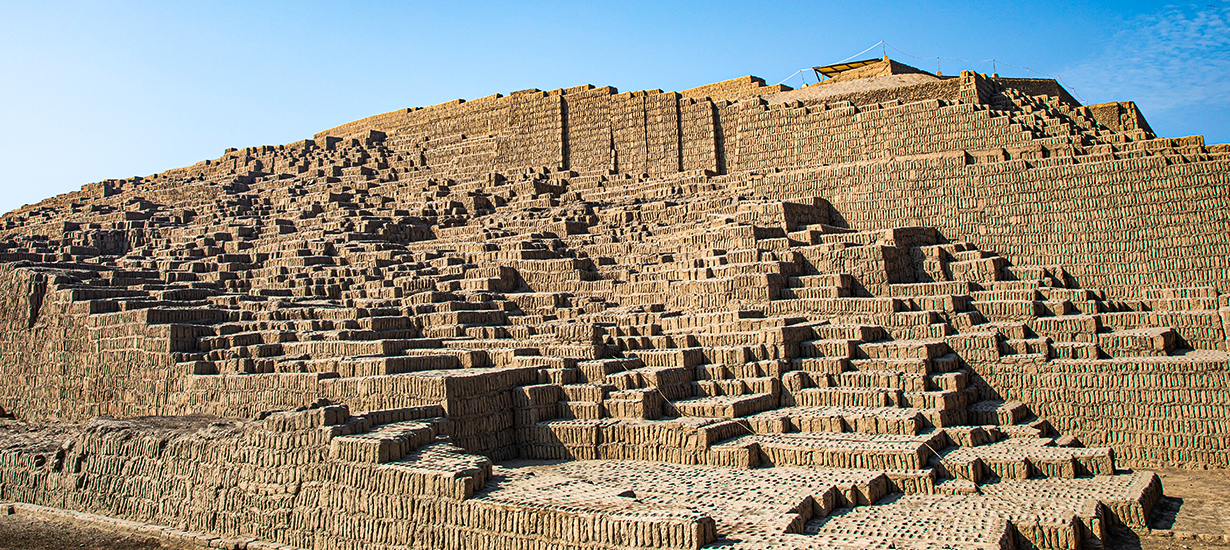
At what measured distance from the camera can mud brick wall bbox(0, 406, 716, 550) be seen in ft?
31.2

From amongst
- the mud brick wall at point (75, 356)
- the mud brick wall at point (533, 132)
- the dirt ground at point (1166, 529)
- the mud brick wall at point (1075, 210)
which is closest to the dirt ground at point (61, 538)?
the dirt ground at point (1166, 529)

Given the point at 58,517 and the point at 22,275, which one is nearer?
the point at 58,517

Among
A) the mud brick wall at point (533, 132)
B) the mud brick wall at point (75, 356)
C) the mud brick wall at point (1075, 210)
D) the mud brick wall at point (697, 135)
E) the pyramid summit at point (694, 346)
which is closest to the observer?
the pyramid summit at point (694, 346)

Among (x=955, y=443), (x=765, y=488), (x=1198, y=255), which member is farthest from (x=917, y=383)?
(x=1198, y=255)

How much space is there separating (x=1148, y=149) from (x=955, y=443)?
426 inches

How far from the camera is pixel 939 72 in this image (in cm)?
2705

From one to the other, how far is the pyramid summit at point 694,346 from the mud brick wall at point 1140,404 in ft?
0.14

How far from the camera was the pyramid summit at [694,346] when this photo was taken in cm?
1104

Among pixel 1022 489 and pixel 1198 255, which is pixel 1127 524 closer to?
pixel 1022 489

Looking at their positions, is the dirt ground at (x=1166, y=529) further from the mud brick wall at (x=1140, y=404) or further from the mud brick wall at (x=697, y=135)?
the mud brick wall at (x=697, y=135)

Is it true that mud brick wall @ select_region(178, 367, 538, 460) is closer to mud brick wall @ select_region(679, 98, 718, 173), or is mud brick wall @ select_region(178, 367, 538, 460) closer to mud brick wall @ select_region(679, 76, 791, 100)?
mud brick wall @ select_region(679, 98, 718, 173)

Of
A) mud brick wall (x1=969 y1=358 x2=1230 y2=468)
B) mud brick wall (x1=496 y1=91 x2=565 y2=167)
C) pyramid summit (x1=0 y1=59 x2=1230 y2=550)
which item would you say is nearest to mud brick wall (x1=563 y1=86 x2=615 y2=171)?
mud brick wall (x1=496 y1=91 x2=565 y2=167)

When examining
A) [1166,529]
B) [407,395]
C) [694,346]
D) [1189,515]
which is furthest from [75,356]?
[1189,515]

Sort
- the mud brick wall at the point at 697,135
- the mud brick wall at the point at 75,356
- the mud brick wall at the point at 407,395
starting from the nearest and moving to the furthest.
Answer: the mud brick wall at the point at 407,395, the mud brick wall at the point at 75,356, the mud brick wall at the point at 697,135
